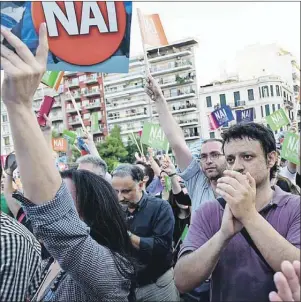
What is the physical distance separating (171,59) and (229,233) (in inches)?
3150

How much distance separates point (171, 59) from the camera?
79938 millimetres

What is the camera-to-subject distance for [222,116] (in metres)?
12.4

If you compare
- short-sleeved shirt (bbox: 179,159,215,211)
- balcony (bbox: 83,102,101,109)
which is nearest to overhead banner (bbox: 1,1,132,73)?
short-sleeved shirt (bbox: 179,159,215,211)

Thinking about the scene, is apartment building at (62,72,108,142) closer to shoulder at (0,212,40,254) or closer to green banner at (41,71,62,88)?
green banner at (41,71,62,88)

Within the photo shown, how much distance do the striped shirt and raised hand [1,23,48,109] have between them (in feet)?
1.12

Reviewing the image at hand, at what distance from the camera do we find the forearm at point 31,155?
127 cm

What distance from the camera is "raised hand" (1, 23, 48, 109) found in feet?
4.00

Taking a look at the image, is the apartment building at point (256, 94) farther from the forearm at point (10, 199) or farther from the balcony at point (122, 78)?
the forearm at point (10, 199)

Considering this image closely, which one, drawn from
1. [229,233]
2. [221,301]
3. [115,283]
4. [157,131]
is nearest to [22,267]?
[115,283]

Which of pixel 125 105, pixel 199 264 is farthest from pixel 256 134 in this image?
pixel 125 105

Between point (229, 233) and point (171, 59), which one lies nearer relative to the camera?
point (229, 233)

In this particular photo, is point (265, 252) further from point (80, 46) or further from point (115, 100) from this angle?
point (115, 100)

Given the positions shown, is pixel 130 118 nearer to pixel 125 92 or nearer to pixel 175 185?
pixel 125 92

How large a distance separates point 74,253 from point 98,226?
611 millimetres
